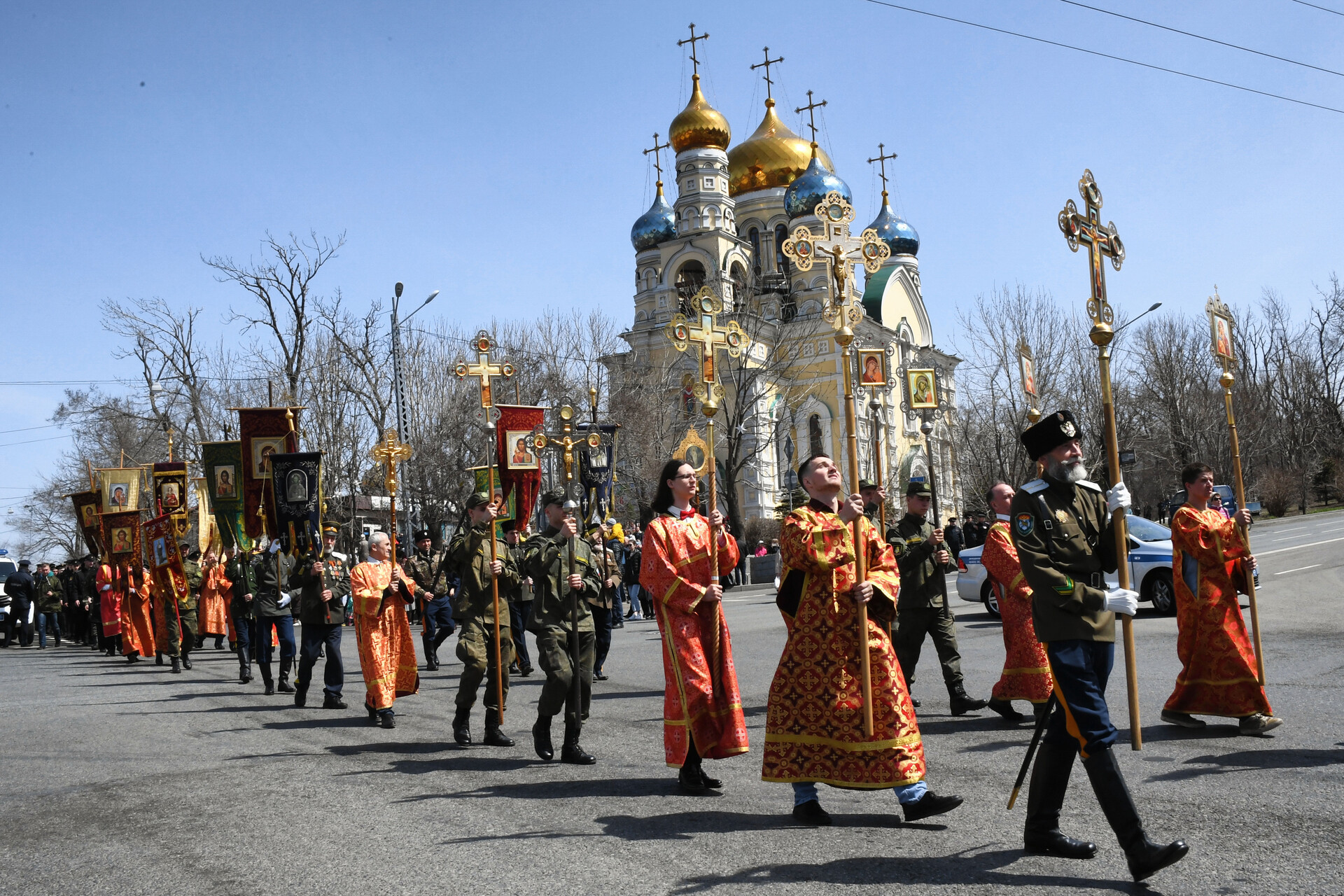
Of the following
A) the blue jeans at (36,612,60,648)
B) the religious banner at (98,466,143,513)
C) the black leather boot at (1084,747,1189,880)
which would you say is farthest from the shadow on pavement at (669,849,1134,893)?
the blue jeans at (36,612,60,648)

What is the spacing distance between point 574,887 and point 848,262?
4255 mm

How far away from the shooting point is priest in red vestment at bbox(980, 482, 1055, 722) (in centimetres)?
820

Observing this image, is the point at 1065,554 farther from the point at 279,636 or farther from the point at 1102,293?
the point at 279,636

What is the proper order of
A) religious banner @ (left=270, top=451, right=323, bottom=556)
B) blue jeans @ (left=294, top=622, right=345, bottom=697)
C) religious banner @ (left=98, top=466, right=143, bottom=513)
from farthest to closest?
religious banner @ (left=98, top=466, right=143, bottom=513), religious banner @ (left=270, top=451, right=323, bottom=556), blue jeans @ (left=294, top=622, right=345, bottom=697)

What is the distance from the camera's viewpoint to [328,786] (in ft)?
23.2

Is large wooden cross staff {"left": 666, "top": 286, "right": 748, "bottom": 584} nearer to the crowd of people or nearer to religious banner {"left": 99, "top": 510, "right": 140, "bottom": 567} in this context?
the crowd of people

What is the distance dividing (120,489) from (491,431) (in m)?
13.4

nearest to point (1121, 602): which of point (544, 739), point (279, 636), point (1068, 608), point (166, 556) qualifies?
point (1068, 608)

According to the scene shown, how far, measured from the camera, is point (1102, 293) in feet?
21.6

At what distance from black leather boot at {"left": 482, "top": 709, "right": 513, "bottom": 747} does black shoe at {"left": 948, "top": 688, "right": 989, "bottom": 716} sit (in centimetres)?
348

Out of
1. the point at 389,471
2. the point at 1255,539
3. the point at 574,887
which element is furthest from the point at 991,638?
the point at 1255,539

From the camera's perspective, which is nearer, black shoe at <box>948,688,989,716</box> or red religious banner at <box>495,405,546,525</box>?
black shoe at <box>948,688,989,716</box>

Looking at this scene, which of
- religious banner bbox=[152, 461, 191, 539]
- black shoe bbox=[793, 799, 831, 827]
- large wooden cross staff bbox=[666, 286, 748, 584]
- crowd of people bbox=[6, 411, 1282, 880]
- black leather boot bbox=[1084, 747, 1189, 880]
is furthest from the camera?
religious banner bbox=[152, 461, 191, 539]

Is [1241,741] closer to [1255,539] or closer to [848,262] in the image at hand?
[848,262]
